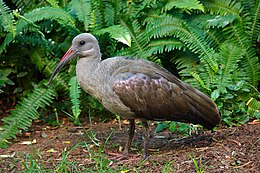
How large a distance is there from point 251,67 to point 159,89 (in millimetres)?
2222

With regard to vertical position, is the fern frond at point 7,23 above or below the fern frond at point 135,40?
above

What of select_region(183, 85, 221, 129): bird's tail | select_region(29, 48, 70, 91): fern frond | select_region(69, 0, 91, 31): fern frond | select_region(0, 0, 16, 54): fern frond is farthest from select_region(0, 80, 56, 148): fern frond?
select_region(183, 85, 221, 129): bird's tail

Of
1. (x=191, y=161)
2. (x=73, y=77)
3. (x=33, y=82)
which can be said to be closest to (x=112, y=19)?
(x=73, y=77)

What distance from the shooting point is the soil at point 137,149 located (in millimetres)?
5828

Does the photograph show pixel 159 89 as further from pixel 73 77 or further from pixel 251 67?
pixel 251 67

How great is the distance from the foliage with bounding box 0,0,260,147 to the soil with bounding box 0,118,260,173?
37 cm

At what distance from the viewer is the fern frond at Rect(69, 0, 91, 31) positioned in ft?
24.5

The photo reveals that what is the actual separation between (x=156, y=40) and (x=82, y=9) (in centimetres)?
119

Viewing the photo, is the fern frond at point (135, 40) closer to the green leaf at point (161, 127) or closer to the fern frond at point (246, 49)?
the green leaf at point (161, 127)

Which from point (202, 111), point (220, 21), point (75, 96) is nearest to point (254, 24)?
point (220, 21)

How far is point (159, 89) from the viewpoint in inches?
243

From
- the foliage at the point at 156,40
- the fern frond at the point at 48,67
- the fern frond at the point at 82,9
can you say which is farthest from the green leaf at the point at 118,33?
the fern frond at the point at 48,67

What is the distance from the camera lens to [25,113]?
7.27 metres

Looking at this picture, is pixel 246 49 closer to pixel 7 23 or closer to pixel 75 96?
pixel 75 96
